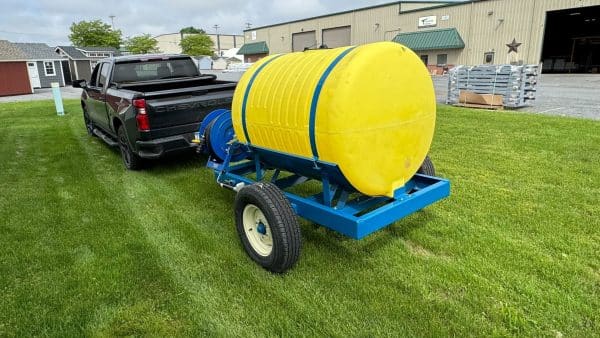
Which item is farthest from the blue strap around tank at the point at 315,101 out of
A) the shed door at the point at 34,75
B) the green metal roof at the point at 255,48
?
the green metal roof at the point at 255,48

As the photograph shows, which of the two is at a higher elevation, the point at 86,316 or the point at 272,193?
the point at 272,193

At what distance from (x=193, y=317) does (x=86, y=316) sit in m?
0.79

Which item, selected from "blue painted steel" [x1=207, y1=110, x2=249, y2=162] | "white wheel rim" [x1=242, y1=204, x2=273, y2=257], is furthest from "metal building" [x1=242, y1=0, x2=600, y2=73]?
"white wheel rim" [x1=242, y1=204, x2=273, y2=257]

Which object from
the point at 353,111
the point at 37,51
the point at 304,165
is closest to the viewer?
the point at 353,111

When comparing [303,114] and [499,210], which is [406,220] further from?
[303,114]

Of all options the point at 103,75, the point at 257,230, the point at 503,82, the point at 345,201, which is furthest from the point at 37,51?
the point at 345,201

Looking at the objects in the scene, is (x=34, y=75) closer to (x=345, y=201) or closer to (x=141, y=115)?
(x=141, y=115)

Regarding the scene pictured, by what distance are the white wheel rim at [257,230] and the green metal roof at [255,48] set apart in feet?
194

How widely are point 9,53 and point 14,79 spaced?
230 centimetres

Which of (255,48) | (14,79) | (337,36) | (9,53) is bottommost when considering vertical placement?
(14,79)

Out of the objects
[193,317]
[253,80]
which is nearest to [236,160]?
[253,80]

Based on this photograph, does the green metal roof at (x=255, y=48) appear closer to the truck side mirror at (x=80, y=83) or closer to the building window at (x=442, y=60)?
the building window at (x=442, y=60)

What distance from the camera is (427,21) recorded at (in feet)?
128

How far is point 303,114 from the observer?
3.23 meters
